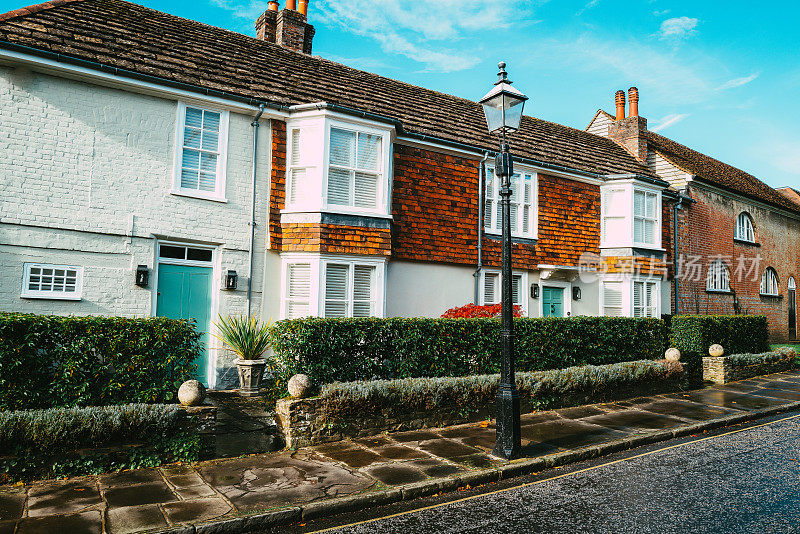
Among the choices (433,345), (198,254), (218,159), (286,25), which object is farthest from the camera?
(286,25)

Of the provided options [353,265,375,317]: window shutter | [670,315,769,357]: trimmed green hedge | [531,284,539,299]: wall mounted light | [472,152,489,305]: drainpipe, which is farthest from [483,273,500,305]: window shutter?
[670,315,769,357]: trimmed green hedge

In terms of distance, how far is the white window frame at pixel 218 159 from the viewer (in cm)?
1018

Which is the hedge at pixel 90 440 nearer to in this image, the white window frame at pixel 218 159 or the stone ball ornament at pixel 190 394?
the stone ball ornament at pixel 190 394

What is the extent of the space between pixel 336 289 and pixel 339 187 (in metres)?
2.29

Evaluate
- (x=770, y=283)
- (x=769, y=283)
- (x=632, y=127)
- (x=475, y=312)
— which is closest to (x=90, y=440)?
(x=475, y=312)

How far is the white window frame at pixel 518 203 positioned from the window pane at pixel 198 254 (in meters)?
7.42

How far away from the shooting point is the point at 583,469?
6.60 m

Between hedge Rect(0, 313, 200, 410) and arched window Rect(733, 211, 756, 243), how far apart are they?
23179mm

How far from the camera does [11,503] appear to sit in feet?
16.2

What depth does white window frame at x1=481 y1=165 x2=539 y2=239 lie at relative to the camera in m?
14.6

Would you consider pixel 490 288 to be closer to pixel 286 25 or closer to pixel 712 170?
A: pixel 286 25

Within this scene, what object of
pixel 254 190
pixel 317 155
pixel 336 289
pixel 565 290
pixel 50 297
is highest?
pixel 317 155

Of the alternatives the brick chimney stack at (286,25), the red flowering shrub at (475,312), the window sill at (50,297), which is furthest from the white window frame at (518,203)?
the window sill at (50,297)

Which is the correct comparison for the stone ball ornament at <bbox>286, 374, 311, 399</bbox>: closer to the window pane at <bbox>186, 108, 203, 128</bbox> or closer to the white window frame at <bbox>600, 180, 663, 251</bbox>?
the window pane at <bbox>186, 108, 203, 128</bbox>
